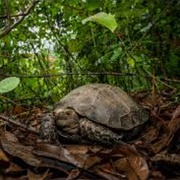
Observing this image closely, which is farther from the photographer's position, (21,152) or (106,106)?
(106,106)

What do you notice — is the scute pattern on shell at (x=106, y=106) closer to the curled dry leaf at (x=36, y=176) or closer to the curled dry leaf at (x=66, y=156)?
the curled dry leaf at (x=66, y=156)

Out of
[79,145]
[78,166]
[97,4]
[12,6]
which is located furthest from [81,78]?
[78,166]

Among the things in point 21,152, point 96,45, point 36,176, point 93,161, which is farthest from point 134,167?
point 96,45

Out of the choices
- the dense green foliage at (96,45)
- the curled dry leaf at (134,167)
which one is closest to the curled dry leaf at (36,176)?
the curled dry leaf at (134,167)

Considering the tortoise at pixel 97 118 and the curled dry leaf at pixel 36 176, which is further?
the tortoise at pixel 97 118

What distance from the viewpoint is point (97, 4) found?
198 cm

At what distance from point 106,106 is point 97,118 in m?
0.12

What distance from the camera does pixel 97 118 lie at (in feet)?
7.96

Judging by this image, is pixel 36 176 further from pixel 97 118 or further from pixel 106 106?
pixel 106 106

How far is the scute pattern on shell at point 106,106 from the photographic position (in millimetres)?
2445

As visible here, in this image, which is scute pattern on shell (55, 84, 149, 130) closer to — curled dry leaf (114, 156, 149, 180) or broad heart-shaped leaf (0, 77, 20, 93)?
curled dry leaf (114, 156, 149, 180)

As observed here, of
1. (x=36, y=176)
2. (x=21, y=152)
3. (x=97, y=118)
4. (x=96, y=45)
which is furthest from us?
(x=96, y=45)

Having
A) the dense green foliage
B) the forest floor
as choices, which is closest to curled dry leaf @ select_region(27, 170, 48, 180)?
the forest floor

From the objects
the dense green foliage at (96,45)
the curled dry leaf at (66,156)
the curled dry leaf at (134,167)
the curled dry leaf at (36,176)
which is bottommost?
the curled dry leaf at (134,167)
